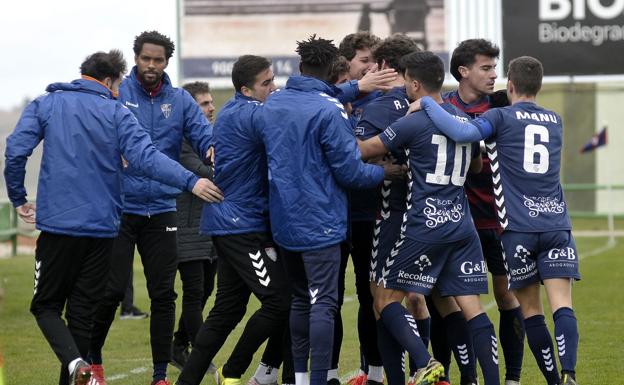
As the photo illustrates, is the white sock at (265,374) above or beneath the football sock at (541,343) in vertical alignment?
beneath

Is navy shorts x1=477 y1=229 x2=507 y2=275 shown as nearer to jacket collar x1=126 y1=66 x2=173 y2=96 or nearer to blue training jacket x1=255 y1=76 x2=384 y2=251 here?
blue training jacket x1=255 y1=76 x2=384 y2=251

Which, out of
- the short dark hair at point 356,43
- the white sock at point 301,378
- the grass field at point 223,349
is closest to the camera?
the white sock at point 301,378

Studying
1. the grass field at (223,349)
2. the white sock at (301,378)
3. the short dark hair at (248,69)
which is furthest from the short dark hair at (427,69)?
the grass field at (223,349)

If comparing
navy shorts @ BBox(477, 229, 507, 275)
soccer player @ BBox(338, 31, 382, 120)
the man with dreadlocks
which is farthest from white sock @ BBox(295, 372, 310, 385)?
soccer player @ BBox(338, 31, 382, 120)

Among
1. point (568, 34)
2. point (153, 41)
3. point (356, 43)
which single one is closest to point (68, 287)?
point (153, 41)

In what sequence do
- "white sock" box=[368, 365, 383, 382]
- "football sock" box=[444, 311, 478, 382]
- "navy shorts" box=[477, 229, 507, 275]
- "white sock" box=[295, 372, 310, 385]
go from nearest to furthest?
"white sock" box=[295, 372, 310, 385] → "football sock" box=[444, 311, 478, 382] → "navy shorts" box=[477, 229, 507, 275] → "white sock" box=[368, 365, 383, 382]

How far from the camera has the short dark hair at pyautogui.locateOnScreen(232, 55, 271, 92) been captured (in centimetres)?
830

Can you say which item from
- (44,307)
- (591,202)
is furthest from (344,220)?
(591,202)

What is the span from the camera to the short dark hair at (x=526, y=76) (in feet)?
26.5

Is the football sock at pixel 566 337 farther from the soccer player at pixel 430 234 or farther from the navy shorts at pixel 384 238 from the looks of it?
the navy shorts at pixel 384 238

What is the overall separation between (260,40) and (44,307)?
2892cm

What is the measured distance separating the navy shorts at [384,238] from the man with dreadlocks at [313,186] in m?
0.38

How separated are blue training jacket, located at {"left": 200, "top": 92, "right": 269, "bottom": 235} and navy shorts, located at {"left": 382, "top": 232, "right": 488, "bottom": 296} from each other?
85 cm

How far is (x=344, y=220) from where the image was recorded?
7914 mm
